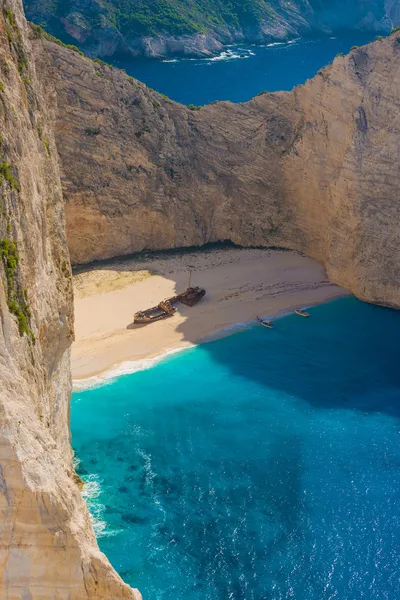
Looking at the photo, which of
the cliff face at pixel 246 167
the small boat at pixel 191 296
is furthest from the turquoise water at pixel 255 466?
the cliff face at pixel 246 167

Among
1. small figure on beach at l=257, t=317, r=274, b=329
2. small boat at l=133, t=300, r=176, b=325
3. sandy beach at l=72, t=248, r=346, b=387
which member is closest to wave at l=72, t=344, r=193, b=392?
sandy beach at l=72, t=248, r=346, b=387

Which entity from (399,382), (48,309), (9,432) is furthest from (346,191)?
(9,432)

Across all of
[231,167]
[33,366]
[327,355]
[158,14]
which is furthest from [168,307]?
[158,14]

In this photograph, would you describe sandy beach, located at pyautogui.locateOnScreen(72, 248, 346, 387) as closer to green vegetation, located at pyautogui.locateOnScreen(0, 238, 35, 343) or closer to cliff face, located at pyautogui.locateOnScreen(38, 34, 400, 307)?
cliff face, located at pyautogui.locateOnScreen(38, 34, 400, 307)

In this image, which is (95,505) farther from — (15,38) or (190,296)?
(190,296)

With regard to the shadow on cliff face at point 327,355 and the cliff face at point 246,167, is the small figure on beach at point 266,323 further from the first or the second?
the cliff face at point 246,167

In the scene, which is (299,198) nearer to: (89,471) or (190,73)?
(89,471)
